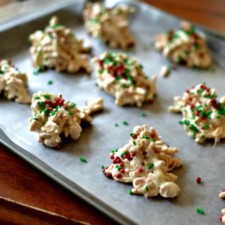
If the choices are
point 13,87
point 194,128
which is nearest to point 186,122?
point 194,128

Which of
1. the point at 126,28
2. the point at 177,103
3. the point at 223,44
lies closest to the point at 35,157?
the point at 177,103

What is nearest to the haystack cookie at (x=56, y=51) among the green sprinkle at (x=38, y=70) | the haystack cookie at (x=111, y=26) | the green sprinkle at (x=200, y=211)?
the green sprinkle at (x=38, y=70)

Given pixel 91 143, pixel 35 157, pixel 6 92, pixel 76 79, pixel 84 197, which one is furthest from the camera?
pixel 76 79

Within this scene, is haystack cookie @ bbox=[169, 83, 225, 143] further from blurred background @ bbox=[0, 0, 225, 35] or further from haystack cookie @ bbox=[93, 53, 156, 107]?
blurred background @ bbox=[0, 0, 225, 35]

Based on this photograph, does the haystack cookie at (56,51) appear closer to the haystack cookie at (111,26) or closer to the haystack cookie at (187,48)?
the haystack cookie at (111,26)

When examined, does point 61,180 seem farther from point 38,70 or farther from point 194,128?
point 38,70

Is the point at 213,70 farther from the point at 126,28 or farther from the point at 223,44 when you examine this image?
the point at 126,28
